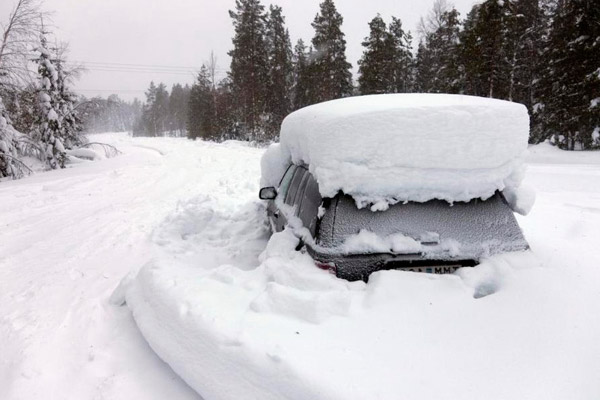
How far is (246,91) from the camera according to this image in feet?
114

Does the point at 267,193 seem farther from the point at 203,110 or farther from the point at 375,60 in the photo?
the point at 203,110

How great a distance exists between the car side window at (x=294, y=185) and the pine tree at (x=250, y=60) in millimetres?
30022

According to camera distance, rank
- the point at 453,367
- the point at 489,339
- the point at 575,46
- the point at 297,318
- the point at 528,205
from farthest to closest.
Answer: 1. the point at 575,46
2. the point at 528,205
3. the point at 297,318
4. the point at 489,339
5. the point at 453,367

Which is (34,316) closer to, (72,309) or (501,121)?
(72,309)

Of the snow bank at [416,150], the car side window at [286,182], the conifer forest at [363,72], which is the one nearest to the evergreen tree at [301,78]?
the conifer forest at [363,72]

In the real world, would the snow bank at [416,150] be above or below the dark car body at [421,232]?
above

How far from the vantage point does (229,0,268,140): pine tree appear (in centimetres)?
3434

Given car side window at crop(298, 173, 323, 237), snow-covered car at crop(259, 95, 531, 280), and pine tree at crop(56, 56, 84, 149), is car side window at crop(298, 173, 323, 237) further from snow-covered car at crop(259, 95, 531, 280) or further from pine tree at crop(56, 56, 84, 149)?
pine tree at crop(56, 56, 84, 149)

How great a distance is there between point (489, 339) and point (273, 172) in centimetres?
406

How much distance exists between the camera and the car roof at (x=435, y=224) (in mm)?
2844

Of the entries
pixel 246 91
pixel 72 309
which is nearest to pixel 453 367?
pixel 72 309

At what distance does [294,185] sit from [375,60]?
32.1 metres

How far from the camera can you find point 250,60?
113 ft

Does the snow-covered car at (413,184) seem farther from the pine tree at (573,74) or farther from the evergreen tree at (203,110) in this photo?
the evergreen tree at (203,110)
